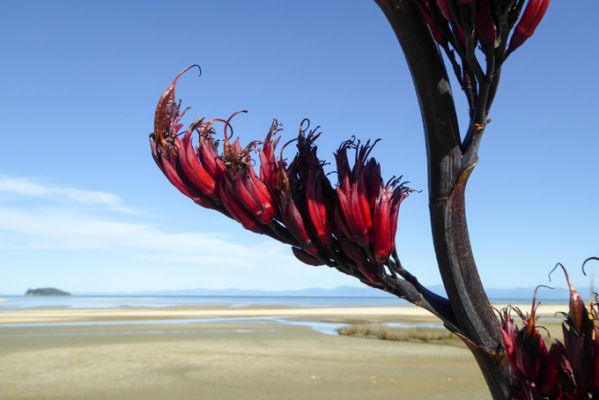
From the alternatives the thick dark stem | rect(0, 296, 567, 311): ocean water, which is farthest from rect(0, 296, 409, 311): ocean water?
the thick dark stem

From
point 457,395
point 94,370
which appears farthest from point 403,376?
point 94,370

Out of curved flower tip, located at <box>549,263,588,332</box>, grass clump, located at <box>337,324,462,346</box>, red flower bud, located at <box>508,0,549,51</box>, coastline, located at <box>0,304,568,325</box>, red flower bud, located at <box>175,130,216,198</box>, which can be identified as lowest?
grass clump, located at <box>337,324,462,346</box>

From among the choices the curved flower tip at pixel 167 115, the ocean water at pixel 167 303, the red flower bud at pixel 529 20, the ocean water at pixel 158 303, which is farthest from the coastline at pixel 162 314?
the red flower bud at pixel 529 20

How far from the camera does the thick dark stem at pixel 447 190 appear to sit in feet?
4.97

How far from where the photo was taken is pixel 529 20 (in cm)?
144

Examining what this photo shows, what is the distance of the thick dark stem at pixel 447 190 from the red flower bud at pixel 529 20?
19 centimetres

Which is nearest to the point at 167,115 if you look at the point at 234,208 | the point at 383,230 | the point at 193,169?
the point at 193,169

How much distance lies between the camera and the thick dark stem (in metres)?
1.51

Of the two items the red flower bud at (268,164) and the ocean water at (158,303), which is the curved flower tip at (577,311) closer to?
the red flower bud at (268,164)

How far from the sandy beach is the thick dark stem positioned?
573 inches

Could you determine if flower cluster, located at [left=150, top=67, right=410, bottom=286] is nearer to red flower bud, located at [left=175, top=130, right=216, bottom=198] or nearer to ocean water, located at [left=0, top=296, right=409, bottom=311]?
red flower bud, located at [left=175, top=130, right=216, bottom=198]

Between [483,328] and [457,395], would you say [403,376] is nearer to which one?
[457,395]

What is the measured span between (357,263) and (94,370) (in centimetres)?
2004

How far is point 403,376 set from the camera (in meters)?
18.4
